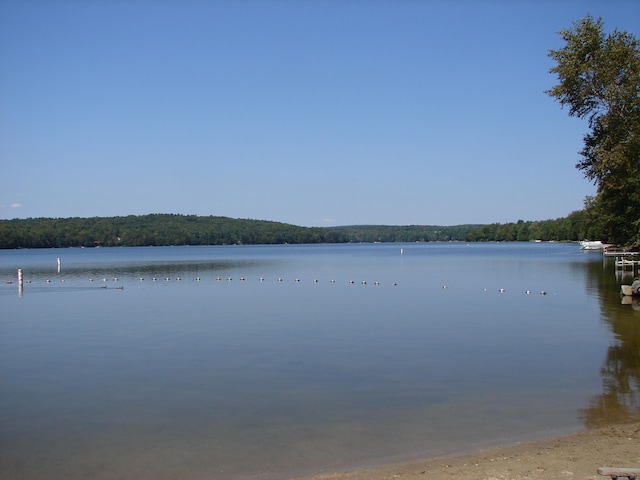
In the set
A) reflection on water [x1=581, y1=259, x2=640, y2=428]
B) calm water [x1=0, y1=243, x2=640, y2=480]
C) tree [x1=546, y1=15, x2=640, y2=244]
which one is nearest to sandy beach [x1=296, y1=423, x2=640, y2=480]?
calm water [x1=0, y1=243, x2=640, y2=480]

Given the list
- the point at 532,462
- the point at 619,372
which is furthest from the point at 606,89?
the point at 532,462

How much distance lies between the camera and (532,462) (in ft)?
26.2

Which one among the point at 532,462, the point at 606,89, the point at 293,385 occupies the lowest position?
the point at 293,385

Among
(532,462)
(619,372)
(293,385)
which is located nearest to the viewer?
(532,462)

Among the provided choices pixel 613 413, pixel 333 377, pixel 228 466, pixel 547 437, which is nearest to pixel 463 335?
pixel 333 377

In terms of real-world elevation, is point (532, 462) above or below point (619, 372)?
above

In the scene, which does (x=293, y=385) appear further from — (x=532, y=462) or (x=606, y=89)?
(x=606, y=89)

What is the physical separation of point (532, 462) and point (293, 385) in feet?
20.3

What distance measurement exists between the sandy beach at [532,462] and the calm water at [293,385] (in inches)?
18.8

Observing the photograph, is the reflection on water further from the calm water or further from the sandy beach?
the sandy beach

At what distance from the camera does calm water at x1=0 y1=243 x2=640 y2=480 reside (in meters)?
9.16

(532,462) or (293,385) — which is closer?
(532,462)

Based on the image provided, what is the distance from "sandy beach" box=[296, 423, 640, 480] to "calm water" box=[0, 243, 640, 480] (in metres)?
0.48

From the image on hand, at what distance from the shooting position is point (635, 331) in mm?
19953
